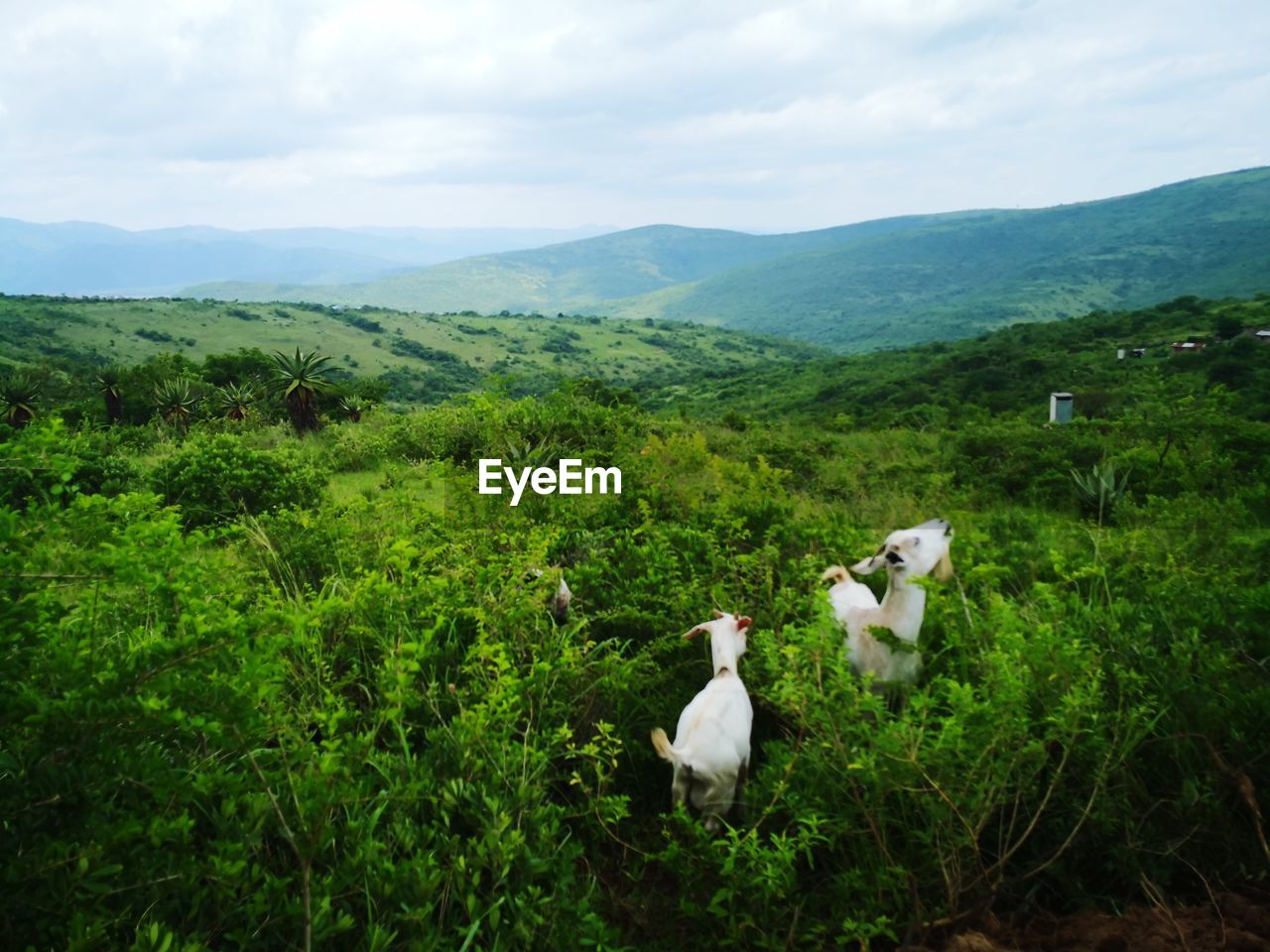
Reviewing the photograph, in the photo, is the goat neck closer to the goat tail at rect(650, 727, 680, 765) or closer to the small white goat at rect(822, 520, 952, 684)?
the small white goat at rect(822, 520, 952, 684)

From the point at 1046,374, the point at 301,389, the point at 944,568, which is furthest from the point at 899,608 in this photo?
the point at 1046,374

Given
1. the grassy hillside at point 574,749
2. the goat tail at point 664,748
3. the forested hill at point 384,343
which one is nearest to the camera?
the grassy hillside at point 574,749

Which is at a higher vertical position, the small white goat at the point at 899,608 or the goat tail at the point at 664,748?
the small white goat at the point at 899,608

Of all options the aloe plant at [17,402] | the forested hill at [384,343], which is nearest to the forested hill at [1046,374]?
the forested hill at [384,343]

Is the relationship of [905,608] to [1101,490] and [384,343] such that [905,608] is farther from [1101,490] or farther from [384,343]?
[384,343]

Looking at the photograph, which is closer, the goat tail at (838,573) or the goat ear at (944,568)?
the goat ear at (944,568)

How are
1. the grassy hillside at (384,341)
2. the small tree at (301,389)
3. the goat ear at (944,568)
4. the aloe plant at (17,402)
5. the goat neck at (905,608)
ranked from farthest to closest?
the grassy hillside at (384,341)
the small tree at (301,389)
the aloe plant at (17,402)
the goat ear at (944,568)
the goat neck at (905,608)

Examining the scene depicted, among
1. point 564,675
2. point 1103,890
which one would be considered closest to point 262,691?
point 564,675

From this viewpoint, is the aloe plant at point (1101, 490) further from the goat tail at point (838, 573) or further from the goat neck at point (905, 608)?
the goat neck at point (905, 608)
